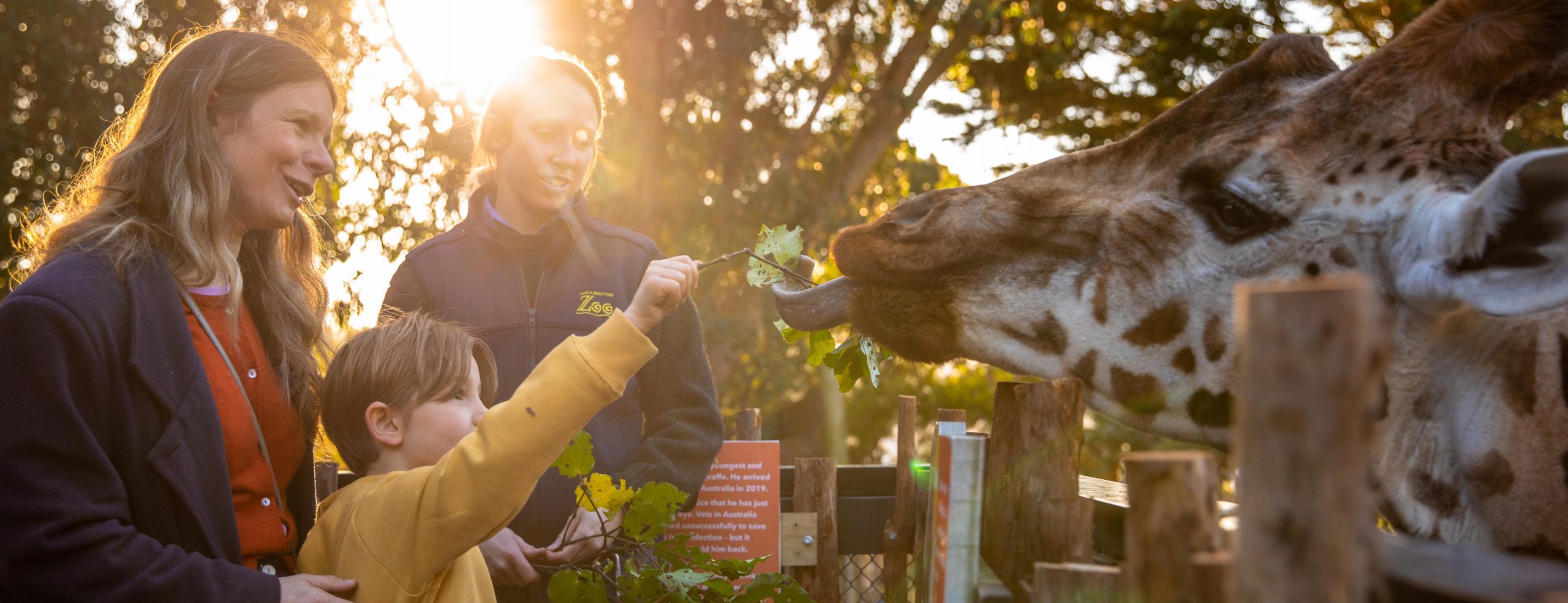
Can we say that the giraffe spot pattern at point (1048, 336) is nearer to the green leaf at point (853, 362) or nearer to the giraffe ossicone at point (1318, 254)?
the giraffe ossicone at point (1318, 254)

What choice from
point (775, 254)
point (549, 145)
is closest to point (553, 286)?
point (549, 145)

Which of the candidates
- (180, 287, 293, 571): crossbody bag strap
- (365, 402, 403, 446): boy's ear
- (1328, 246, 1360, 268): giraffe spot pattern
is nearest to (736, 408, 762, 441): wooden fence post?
(365, 402, 403, 446): boy's ear

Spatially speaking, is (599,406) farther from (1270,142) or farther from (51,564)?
(1270,142)

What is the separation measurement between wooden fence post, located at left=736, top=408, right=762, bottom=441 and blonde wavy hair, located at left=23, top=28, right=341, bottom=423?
2.22m

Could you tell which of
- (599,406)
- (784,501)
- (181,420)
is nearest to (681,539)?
(599,406)

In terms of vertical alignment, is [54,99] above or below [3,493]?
above

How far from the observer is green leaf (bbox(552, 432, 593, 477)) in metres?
2.54

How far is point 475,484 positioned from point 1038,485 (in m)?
1.19

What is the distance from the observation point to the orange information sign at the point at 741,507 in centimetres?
386

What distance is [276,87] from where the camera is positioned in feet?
8.77

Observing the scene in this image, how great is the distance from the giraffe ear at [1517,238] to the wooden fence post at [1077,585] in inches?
32.0

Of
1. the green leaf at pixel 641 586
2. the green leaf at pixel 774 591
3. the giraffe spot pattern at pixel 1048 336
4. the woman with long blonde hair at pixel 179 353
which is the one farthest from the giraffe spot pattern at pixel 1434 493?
the woman with long blonde hair at pixel 179 353

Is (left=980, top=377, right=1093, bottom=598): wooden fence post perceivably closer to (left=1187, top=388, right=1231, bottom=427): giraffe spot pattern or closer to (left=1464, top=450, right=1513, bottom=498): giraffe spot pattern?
(left=1187, top=388, right=1231, bottom=427): giraffe spot pattern

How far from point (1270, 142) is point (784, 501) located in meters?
2.67
